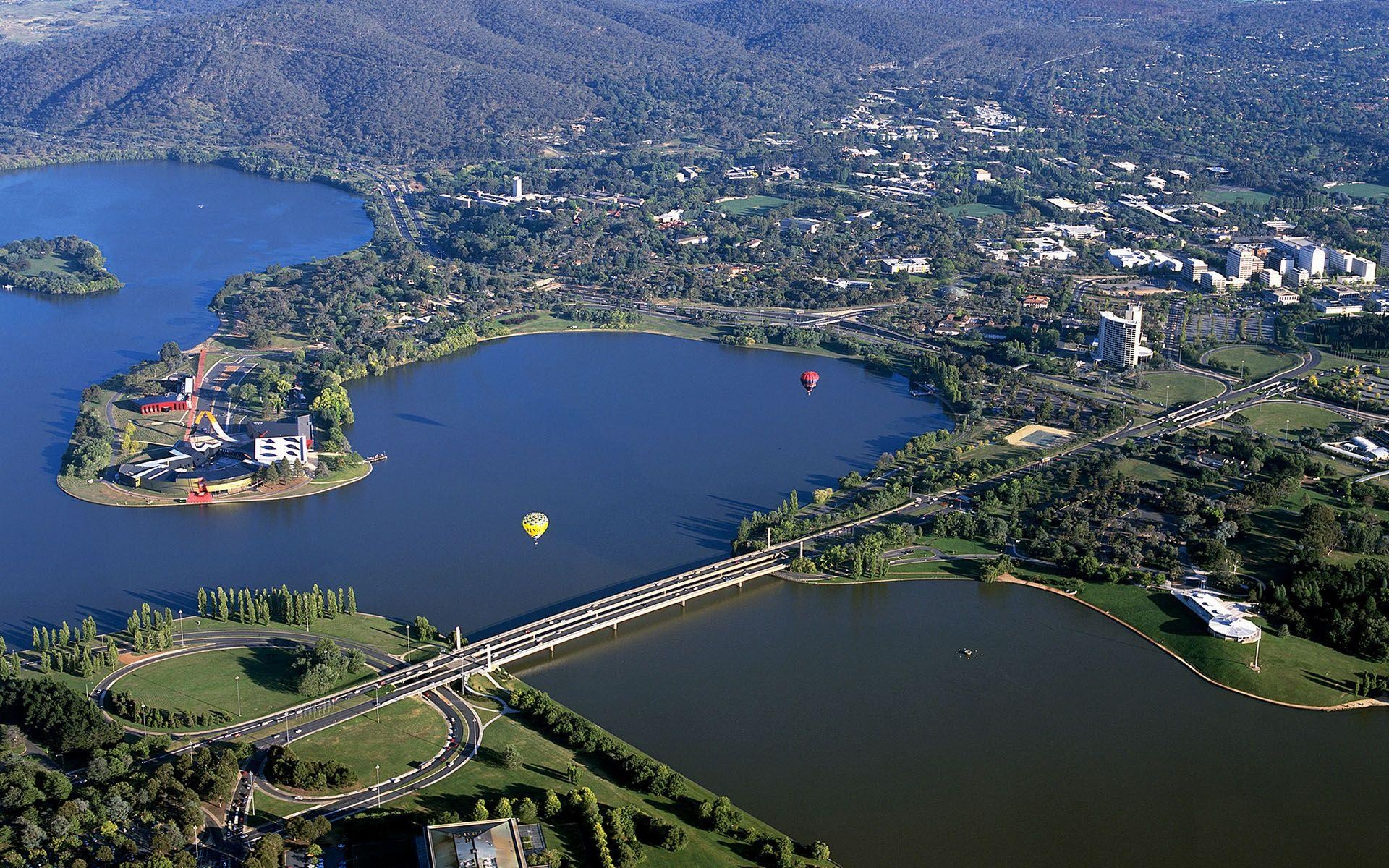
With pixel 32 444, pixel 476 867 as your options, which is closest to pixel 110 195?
pixel 32 444

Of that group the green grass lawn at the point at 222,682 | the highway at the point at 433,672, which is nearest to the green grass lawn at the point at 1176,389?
the highway at the point at 433,672

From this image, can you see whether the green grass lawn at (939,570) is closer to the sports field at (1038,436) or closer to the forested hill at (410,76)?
the sports field at (1038,436)

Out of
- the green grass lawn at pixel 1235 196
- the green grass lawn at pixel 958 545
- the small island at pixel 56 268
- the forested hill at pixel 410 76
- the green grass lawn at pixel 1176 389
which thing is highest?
the forested hill at pixel 410 76

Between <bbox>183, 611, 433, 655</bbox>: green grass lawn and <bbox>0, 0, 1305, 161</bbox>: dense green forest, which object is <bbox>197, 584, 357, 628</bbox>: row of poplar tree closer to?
<bbox>183, 611, 433, 655</bbox>: green grass lawn

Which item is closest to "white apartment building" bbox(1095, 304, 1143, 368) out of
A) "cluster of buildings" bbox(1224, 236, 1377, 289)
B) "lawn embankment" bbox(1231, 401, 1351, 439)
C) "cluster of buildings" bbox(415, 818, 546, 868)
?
"lawn embankment" bbox(1231, 401, 1351, 439)

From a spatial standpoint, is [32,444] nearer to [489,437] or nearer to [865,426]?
[489,437]

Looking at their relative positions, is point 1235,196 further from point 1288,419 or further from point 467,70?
point 467,70

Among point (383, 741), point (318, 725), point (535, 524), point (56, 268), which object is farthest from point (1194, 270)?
point (56, 268)
